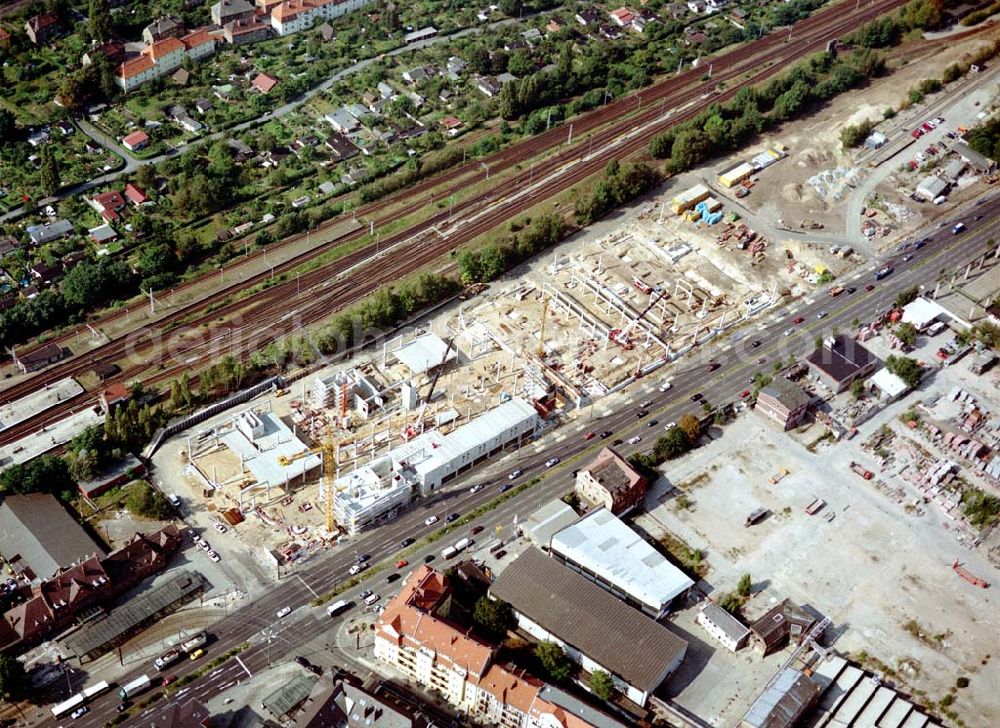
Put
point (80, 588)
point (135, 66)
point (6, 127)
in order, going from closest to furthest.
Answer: point (80, 588) → point (6, 127) → point (135, 66)

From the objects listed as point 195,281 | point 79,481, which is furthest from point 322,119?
point 79,481

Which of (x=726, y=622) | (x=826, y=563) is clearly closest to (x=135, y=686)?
(x=726, y=622)

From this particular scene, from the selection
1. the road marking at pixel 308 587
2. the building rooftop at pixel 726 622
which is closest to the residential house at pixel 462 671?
the road marking at pixel 308 587

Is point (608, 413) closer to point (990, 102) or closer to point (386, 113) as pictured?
point (386, 113)

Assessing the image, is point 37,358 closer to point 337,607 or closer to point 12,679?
point 12,679

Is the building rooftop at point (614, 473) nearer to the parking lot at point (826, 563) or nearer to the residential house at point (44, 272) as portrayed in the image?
the parking lot at point (826, 563)

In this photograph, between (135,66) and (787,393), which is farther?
(135,66)

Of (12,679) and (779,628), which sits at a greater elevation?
(12,679)

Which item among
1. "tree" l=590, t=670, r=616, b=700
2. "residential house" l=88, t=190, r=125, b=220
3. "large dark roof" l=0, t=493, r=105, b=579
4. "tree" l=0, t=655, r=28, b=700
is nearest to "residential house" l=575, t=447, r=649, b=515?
"tree" l=590, t=670, r=616, b=700
